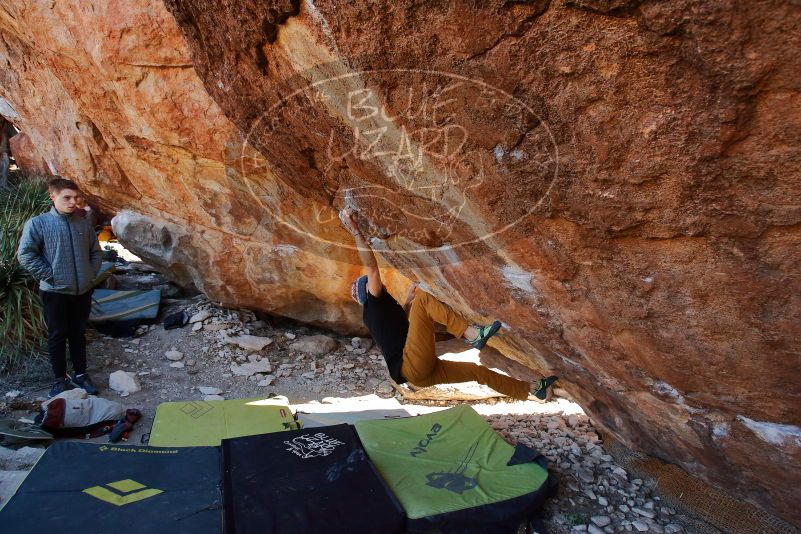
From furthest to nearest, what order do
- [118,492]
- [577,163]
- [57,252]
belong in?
[57,252] < [118,492] < [577,163]

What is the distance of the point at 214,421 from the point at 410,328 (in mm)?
1666

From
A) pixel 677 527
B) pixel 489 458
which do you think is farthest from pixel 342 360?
pixel 677 527

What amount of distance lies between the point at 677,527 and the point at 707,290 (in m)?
1.79

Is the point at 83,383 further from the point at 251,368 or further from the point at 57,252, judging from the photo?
the point at 251,368

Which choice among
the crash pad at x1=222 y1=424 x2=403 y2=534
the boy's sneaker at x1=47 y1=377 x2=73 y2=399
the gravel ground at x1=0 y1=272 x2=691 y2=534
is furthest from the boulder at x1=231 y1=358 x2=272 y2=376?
the crash pad at x1=222 y1=424 x2=403 y2=534

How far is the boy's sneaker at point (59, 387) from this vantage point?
3.87 metres

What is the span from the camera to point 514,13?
1.46 metres

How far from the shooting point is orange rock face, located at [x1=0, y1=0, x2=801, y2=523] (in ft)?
4.50

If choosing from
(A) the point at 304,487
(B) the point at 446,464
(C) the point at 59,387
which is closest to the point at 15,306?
(C) the point at 59,387

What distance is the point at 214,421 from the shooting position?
3756mm

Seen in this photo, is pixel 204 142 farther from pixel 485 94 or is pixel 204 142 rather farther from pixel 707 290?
pixel 707 290

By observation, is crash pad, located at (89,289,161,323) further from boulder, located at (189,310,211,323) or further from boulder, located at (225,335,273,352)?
boulder, located at (225,335,273,352)

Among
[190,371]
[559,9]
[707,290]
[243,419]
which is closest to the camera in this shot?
[559,9]

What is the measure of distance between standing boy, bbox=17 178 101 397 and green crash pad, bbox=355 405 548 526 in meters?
2.16
